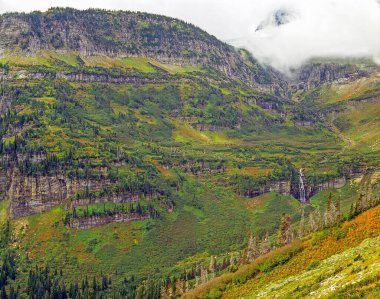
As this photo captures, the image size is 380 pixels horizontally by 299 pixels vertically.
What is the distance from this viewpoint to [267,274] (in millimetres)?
137750

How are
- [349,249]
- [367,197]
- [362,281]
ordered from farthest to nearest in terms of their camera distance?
[367,197] < [349,249] < [362,281]

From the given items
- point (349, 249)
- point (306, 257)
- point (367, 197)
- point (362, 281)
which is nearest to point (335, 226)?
point (306, 257)

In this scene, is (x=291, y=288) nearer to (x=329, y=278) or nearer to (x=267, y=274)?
(x=329, y=278)

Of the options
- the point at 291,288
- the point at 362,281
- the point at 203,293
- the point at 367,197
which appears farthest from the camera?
the point at 367,197

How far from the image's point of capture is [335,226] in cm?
14488

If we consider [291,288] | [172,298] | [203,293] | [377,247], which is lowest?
[172,298]

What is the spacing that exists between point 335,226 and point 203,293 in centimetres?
4204

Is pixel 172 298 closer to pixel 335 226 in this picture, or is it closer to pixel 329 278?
pixel 335 226

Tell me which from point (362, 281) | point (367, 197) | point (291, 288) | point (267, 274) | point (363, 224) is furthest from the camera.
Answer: point (367, 197)

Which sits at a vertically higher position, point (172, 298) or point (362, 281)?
point (362, 281)

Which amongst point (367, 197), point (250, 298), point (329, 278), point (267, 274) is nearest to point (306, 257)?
point (267, 274)

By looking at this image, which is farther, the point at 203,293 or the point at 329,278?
the point at 203,293

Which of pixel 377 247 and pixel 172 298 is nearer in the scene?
pixel 377 247

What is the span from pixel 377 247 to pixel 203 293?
71628mm
